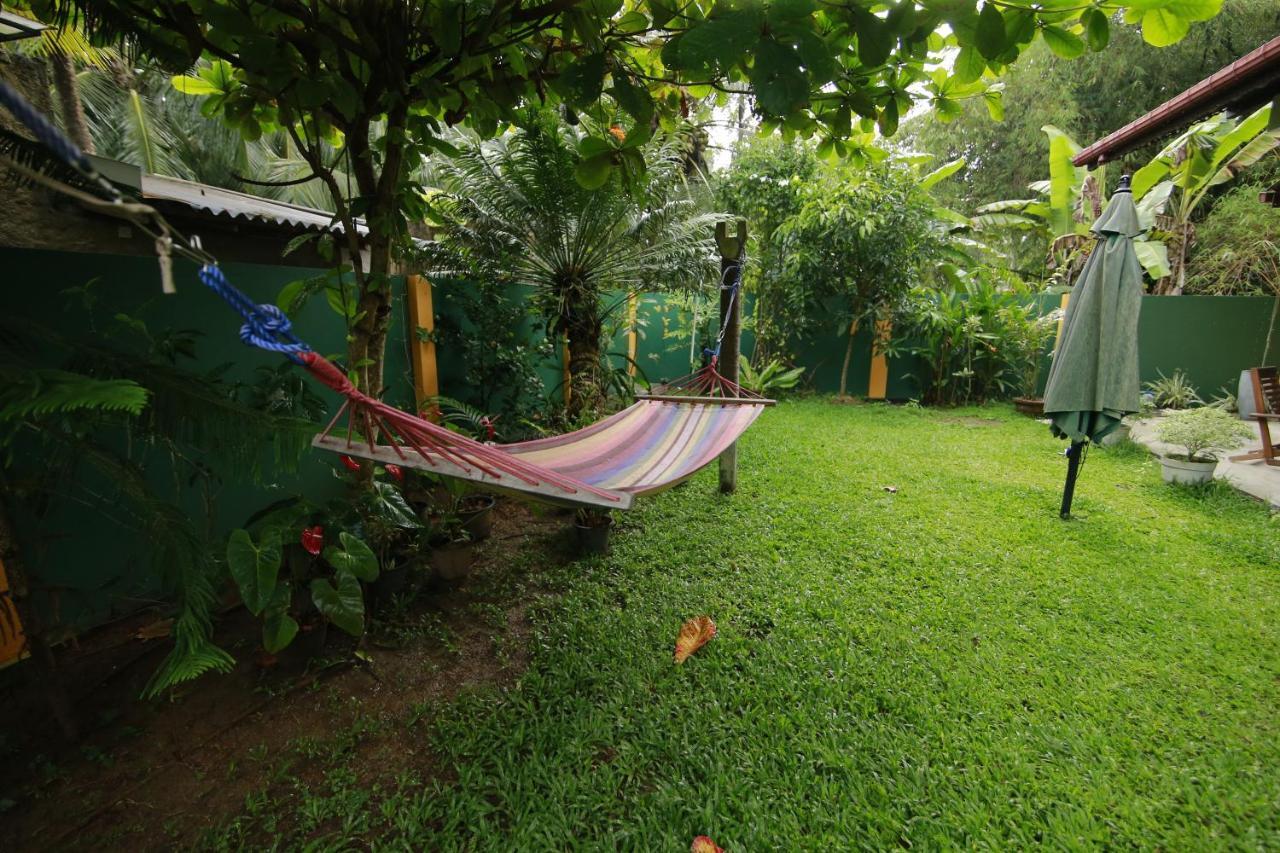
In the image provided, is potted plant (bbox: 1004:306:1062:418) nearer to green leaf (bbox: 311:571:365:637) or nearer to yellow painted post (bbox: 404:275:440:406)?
yellow painted post (bbox: 404:275:440:406)

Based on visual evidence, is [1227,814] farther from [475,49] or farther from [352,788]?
[475,49]

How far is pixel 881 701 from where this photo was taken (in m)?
1.70

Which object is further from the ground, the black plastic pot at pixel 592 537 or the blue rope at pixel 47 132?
the blue rope at pixel 47 132

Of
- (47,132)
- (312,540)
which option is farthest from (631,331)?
(47,132)

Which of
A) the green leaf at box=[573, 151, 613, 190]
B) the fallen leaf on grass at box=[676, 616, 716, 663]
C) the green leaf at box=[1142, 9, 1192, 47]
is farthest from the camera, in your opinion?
the fallen leaf on grass at box=[676, 616, 716, 663]

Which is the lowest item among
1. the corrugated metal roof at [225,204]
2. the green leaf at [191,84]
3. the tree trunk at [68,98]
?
the green leaf at [191,84]

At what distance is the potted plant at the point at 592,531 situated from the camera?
2.63 metres

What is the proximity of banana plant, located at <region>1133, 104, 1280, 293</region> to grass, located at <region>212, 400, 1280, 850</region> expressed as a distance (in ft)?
14.6

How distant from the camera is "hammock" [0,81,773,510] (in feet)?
2.28

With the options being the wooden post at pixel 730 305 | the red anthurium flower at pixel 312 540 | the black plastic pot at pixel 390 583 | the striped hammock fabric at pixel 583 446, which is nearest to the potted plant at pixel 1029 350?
the wooden post at pixel 730 305

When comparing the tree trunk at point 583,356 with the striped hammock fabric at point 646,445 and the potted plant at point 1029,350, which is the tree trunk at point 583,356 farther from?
the potted plant at point 1029,350

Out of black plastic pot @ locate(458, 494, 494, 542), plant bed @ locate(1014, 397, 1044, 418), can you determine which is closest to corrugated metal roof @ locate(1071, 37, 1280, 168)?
plant bed @ locate(1014, 397, 1044, 418)

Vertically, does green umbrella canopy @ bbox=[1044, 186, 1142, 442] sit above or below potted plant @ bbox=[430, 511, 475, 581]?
above

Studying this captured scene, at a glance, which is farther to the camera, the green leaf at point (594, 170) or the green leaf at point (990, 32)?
the green leaf at point (594, 170)
